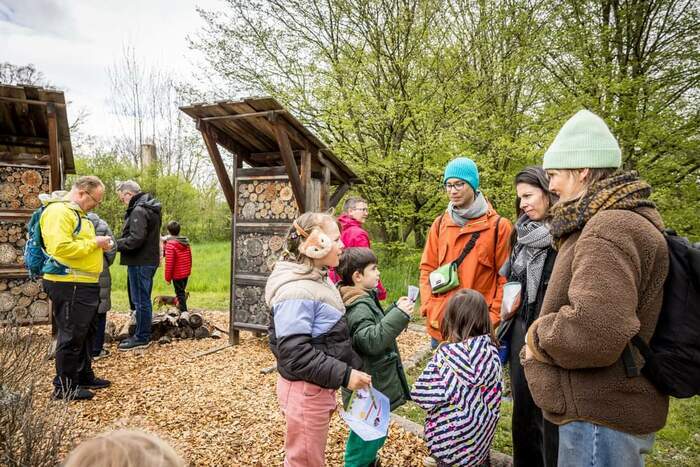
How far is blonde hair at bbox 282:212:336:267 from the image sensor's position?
89.3 inches

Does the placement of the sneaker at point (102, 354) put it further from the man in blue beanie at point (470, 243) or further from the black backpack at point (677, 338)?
the black backpack at point (677, 338)

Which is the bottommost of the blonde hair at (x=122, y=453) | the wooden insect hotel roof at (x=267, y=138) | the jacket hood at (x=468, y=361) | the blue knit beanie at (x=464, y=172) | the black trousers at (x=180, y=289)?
the black trousers at (x=180, y=289)

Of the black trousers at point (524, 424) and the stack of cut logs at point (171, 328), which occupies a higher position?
the black trousers at point (524, 424)

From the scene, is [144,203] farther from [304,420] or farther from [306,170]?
[304,420]

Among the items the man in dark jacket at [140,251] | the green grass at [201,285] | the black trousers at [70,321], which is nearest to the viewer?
the black trousers at [70,321]

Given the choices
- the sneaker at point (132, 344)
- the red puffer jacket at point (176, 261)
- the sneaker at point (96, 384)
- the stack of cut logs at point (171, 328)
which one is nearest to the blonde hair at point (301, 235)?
the sneaker at point (96, 384)

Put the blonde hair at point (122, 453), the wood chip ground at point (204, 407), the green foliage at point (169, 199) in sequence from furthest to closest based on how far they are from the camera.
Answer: the green foliage at point (169, 199)
the wood chip ground at point (204, 407)
the blonde hair at point (122, 453)

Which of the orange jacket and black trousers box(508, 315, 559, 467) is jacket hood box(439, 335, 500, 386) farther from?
the orange jacket

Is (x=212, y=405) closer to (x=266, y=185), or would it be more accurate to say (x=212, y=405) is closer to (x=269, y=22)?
(x=266, y=185)

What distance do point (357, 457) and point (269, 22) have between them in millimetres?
9728

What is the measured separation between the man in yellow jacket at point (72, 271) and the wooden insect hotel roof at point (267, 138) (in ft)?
4.85

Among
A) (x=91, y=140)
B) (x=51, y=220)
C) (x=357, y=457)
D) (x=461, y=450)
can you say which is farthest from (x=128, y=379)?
(x=91, y=140)

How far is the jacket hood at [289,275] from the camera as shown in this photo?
2.15 m

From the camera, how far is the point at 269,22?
32.8 ft
